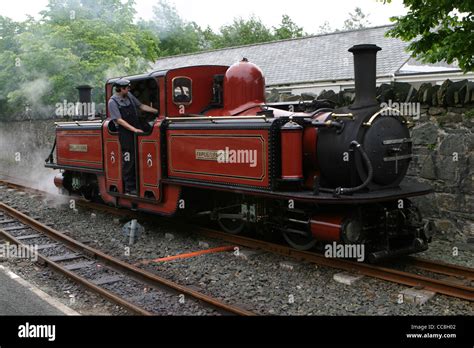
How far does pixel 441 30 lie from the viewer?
6676mm

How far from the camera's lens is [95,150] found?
387 inches

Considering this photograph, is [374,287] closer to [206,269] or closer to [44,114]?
[206,269]

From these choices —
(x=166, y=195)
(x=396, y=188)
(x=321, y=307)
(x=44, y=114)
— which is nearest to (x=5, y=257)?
(x=166, y=195)

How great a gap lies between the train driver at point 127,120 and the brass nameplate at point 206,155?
1342 mm

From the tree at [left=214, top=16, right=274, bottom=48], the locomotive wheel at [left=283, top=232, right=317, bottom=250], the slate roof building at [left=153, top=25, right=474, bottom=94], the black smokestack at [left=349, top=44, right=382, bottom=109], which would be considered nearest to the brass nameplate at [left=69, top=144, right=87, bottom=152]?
the locomotive wheel at [left=283, top=232, right=317, bottom=250]

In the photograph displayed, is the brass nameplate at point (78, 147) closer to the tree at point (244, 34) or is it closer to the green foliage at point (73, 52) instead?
the green foliage at point (73, 52)

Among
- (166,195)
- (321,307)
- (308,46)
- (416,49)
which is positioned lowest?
(321,307)

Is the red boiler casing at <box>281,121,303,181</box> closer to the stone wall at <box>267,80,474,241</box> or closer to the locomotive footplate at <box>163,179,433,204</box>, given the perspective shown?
the locomotive footplate at <box>163,179,433,204</box>

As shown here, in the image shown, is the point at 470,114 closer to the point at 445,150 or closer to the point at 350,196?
the point at 445,150

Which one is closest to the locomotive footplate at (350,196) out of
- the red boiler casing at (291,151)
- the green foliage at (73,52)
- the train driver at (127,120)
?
the red boiler casing at (291,151)

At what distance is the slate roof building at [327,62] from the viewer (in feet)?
49.3

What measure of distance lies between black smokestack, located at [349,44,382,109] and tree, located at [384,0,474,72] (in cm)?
74
